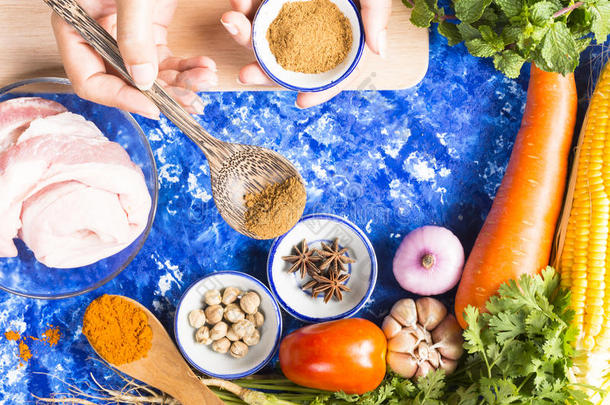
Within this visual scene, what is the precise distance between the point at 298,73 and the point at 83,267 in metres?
0.76

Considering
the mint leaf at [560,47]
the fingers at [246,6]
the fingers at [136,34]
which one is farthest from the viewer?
the fingers at [246,6]

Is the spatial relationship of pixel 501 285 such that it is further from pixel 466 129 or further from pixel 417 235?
pixel 466 129

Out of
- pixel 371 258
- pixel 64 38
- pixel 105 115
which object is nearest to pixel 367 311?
pixel 371 258

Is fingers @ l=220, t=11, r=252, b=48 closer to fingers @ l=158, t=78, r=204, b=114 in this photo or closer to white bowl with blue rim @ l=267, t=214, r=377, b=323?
fingers @ l=158, t=78, r=204, b=114

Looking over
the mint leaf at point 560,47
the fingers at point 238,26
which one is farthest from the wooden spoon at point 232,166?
the mint leaf at point 560,47

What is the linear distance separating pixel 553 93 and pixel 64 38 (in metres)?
1.23

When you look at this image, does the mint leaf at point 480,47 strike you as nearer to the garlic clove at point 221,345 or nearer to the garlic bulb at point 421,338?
the garlic bulb at point 421,338

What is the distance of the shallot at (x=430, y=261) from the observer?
1298 mm

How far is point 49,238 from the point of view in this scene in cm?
114

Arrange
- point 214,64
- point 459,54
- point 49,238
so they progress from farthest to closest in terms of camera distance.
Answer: point 459,54 → point 214,64 → point 49,238

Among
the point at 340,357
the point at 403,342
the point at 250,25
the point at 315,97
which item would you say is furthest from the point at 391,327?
the point at 250,25

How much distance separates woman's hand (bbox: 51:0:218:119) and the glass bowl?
0.29 ft

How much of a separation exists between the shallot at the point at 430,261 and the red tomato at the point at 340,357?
169mm

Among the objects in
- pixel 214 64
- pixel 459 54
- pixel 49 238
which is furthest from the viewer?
pixel 459 54
